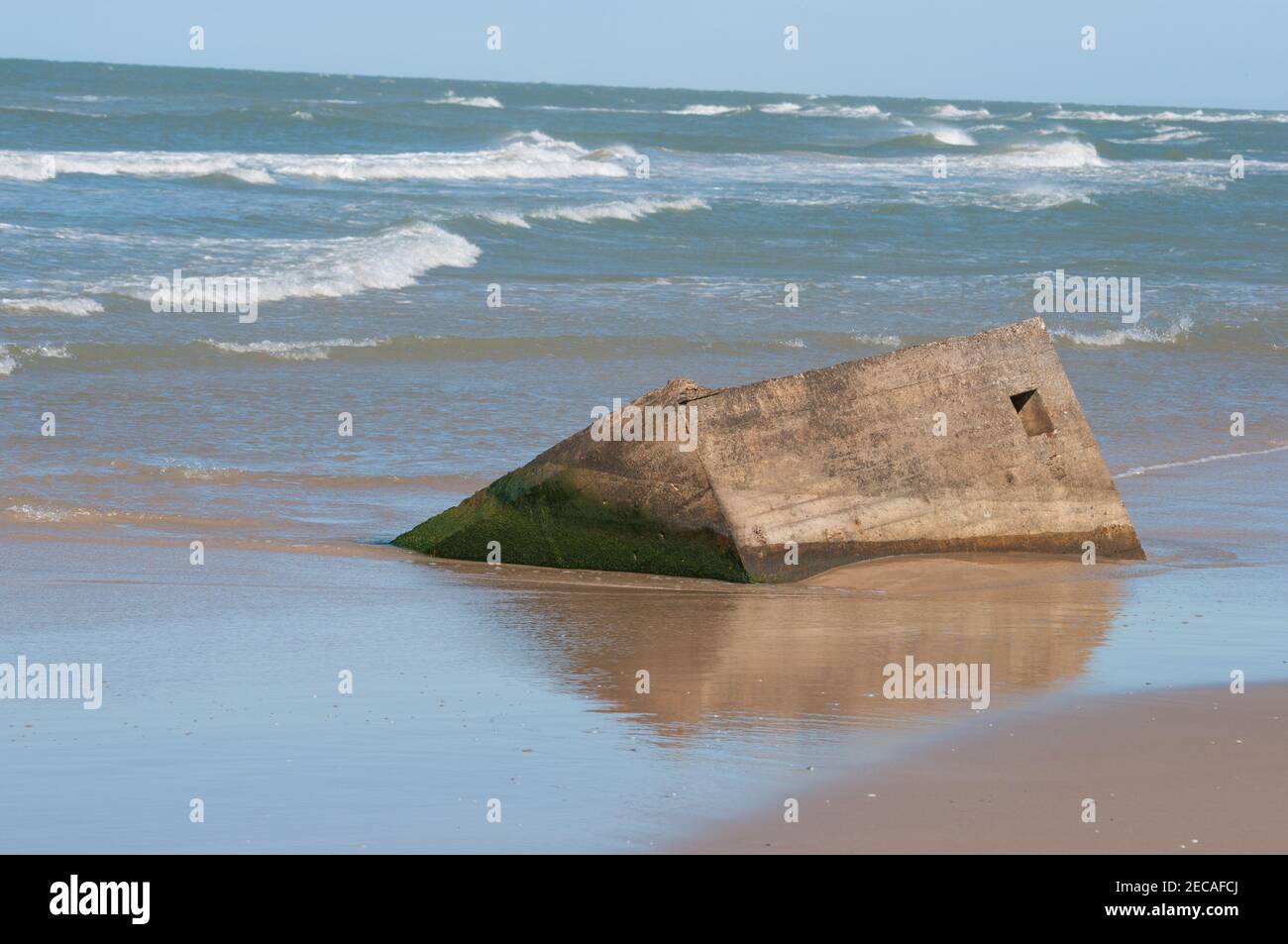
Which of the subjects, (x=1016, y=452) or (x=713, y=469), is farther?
(x=1016, y=452)

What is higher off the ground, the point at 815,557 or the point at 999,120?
the point at 999,120

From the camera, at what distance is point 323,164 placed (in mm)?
31484

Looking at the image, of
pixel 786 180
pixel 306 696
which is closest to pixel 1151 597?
pixel 306 696

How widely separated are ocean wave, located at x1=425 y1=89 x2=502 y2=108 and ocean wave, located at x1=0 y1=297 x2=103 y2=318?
5080 cm

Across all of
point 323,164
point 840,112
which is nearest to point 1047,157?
point 323,164

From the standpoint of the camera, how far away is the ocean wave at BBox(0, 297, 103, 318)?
45.3 ft

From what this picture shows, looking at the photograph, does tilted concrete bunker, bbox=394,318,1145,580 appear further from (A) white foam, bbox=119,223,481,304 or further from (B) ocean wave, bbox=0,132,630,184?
(B) ocean wave, bbox=0,132,630,184

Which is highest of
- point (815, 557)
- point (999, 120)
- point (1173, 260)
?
point (999, 120)

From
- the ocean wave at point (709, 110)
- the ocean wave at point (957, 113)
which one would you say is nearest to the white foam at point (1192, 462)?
the ocean wave at point (709, 110)

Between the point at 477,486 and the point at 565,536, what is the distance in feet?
6.58

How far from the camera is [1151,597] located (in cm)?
662

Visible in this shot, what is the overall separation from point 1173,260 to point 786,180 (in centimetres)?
1241
